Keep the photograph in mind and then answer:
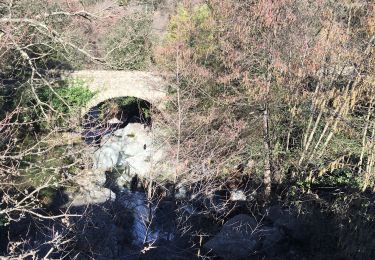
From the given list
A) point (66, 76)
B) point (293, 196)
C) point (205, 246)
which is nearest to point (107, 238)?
point (205, 246)

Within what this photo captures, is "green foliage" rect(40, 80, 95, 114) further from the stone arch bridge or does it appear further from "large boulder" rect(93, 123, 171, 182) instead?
"large boulder" rect(93, 123, 171, 182)

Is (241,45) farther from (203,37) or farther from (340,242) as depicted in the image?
(340,242)

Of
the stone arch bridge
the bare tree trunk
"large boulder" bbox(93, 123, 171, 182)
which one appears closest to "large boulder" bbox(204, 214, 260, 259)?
the bare tree trunk

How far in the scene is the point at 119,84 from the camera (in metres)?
15.9

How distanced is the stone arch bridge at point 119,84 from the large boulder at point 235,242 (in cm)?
708

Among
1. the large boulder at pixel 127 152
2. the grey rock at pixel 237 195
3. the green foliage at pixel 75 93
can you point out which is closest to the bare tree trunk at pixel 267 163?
the grey rock at pixel 237 195

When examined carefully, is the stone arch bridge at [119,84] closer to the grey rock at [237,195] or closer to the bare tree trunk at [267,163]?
the grey rock at [237,195]

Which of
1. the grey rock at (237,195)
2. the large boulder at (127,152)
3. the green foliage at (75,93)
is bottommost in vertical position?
the large boulder at (127,152)

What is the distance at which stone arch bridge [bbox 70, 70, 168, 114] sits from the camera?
1497cm

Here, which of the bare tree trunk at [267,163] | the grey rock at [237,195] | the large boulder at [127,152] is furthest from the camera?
the large boulder at [127,152]

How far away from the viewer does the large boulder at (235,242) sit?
8.11 meters

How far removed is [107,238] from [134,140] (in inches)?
305

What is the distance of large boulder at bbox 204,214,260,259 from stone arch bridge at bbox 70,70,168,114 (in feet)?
23.2

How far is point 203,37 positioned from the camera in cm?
1362
